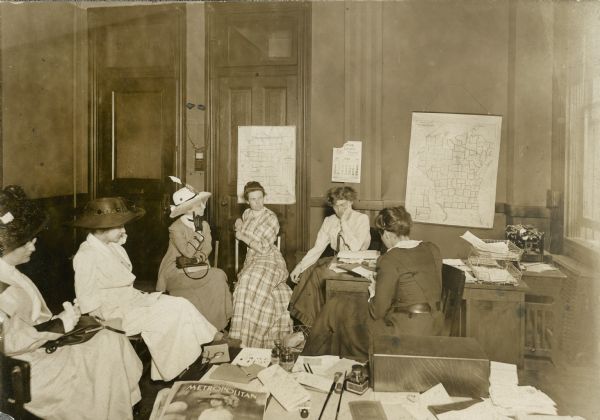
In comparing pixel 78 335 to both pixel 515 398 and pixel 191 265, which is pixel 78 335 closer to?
pixel 191 265

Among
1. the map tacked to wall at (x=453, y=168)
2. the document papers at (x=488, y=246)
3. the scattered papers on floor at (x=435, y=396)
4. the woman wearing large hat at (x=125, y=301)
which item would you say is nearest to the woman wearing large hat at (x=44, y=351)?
the woman wearing large hat at (x=125, y=301)

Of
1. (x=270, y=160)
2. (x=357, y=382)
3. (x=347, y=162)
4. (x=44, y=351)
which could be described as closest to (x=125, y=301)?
(x=44, y=351)

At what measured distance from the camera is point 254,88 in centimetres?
501

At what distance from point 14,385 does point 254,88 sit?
3.72 metres

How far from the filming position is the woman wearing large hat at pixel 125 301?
9.23ft

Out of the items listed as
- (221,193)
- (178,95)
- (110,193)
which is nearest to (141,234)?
(110,193)

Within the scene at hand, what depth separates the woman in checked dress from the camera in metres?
3.80

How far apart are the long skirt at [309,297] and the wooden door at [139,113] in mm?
1997

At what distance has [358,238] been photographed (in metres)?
4.17

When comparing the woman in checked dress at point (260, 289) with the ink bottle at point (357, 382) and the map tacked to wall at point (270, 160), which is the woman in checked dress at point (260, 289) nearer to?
the map tacked to wall at point (270, 160)

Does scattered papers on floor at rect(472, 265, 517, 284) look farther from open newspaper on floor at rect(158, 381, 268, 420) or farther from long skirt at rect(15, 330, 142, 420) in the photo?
long skirt at rect(15, 330, 142, 420)

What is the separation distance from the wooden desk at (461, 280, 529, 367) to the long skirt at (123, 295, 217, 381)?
6.31 ft

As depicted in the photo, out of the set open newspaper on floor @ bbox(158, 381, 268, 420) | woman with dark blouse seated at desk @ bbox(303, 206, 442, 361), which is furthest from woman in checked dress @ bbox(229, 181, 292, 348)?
open newspaper on floor @ bbox(158, 381, 268, 420)

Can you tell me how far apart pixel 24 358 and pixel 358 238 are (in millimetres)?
2731
